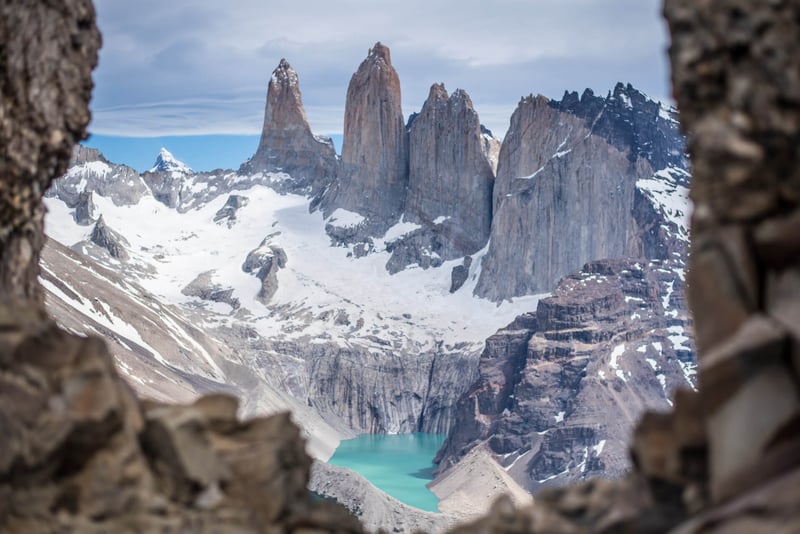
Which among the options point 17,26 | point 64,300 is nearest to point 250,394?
point 64,300

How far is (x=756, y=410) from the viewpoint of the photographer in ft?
46.8

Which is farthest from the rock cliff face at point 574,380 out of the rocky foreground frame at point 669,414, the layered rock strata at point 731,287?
the layered rock strata at point 731,287

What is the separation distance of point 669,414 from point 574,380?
556ft

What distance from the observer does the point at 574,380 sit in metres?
183

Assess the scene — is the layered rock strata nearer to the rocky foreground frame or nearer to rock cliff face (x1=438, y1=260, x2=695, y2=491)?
the rocky foreground frame

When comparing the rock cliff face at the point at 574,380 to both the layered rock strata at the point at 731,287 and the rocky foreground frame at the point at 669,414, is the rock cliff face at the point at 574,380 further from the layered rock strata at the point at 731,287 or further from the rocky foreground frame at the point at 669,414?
the layered rock strata at the point at 731,287

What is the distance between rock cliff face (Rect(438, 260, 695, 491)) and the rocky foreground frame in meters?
146

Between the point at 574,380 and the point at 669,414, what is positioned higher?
the point at 669,414

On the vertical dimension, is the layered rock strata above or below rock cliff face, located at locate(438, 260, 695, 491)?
above

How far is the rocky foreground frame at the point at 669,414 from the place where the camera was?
14.2 m

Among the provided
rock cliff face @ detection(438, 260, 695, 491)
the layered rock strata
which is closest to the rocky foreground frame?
Answer: the layered rock strata

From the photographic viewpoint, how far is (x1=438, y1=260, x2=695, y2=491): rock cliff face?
16675 cm

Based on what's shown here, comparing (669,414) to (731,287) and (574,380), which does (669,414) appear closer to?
(731,287)

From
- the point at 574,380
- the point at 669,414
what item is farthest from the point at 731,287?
the point at 574,380
